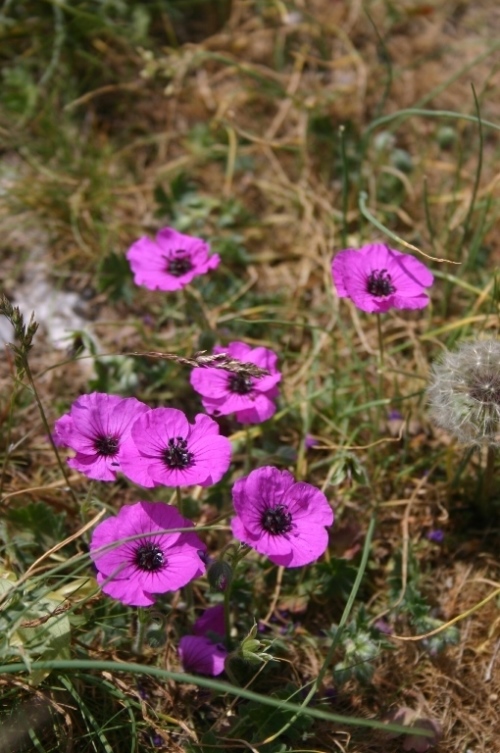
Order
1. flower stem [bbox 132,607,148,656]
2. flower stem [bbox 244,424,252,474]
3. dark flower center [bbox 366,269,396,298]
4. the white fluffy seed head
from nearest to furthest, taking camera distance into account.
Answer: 1. flower stem [bbox 132,607,148,656]
2. the white fluffy seed head
3. dark flower center [bbox 366,269,396,298]
4. flower stem [bbox 244,424,252,474]

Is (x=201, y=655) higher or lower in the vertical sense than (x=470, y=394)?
lower

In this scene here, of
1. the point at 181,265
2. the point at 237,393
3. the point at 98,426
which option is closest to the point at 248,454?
the point at 237,393

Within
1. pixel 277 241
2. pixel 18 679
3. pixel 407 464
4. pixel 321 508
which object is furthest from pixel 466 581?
pixel 277 241

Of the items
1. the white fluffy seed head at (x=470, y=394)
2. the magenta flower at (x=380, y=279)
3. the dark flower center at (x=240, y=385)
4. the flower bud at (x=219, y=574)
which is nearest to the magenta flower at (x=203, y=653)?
the flower bud at (x=219, y=574)

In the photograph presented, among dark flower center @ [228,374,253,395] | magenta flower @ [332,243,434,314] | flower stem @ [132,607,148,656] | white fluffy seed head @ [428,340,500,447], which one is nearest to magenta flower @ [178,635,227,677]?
flower stem @ [132,607,148,656]

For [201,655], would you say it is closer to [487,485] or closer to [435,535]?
[435,535]

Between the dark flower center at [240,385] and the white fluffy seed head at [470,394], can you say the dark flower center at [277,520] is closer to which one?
the dark flower center at [240,385]

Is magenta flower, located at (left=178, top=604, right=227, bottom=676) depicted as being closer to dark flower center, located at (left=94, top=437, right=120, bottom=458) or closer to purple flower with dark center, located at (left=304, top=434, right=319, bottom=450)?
dark flower center, located at (left=94, top=437, right=120, bottom=458)
